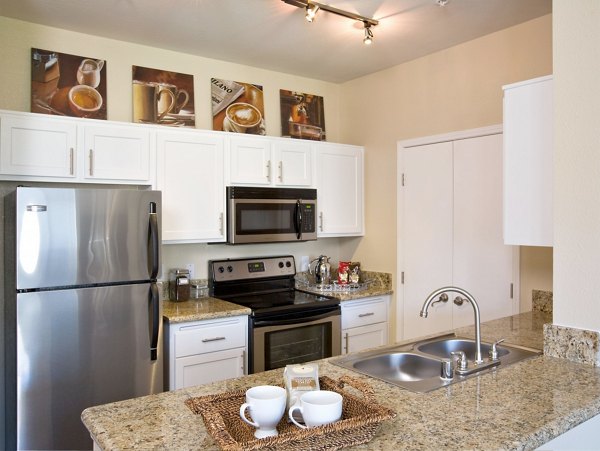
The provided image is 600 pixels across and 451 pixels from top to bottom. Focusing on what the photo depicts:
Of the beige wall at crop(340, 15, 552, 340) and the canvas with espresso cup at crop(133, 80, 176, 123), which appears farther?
the canvas with espresso cup at crop(133, 80, 176, 123)

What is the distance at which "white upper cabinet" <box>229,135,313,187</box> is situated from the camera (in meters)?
3.41

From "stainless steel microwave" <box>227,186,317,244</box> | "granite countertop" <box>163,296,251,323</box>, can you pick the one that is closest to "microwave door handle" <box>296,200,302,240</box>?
"stainless steel microwave" <box>227,186,317,244</box>

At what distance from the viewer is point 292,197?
3.68 metres

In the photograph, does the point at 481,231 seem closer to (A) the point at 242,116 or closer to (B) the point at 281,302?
(B) the point at 281,302

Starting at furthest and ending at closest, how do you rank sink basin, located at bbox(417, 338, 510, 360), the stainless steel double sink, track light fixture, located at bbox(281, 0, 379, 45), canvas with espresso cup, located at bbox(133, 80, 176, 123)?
1. canvas with espresso cup, located at bbox(133, 80, 176, 123)
2. track light fixture, located at bbox(281, 0, 379, 45)
3. sink basin, located at bbox(417, 338, 510, 360)
4. the stainless steel double sink

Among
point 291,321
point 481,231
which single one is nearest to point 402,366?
point 291,321

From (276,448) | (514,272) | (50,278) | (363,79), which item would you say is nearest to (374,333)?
(514,272)

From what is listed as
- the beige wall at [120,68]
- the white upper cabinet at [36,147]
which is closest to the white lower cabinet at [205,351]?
the white upper cabinet at [36,147]

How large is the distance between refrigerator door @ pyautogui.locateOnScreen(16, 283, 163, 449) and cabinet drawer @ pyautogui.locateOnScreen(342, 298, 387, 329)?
1428 mm

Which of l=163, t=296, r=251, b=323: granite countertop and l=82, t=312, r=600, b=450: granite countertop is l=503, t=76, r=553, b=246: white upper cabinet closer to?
l=82, t=312, r=600, b=450: granite countertop

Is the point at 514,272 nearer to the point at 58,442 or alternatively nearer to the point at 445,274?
the point at 445,274

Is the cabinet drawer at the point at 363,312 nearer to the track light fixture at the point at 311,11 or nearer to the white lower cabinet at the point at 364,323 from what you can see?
the white lower cabinet at the point at 364,323

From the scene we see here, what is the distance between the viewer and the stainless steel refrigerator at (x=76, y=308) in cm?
236

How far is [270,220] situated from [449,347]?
1741 millimetres
